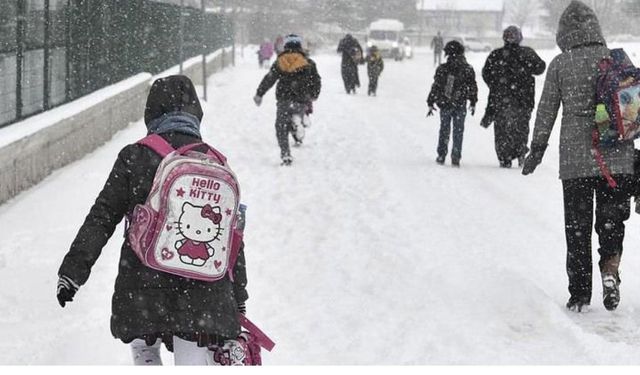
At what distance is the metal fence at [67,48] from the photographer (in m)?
10.1

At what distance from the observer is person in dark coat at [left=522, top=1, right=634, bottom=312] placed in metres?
6.19

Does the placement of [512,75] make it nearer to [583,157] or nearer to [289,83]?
[289,83]

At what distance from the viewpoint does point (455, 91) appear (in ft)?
42.6

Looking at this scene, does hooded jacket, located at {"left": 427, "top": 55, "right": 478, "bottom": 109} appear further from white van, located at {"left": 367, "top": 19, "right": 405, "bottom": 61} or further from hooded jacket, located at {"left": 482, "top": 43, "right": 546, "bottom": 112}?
white van, located at {"left": 367, "top": 19, "right": 405, "bottom": 61}

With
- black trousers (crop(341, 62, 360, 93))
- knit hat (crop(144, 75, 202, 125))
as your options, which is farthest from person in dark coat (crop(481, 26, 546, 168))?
black trousers (crop(341, 62, 360, 93))

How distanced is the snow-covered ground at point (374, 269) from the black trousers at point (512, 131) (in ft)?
1.15

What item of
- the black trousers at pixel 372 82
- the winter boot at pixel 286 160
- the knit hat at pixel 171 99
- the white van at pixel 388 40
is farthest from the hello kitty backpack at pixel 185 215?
the white van at pixel 388 40

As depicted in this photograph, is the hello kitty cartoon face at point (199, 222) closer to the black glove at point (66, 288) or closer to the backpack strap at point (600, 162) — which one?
the black glove at point (66, 288)

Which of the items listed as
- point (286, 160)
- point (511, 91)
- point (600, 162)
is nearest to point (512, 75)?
point (511, 91)

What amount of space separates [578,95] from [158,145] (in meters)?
3.36

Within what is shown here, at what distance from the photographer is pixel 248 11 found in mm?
84812

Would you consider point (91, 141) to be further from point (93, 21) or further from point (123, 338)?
point (123, 338)

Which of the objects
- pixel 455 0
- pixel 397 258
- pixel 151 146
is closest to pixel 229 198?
pixel 151 146

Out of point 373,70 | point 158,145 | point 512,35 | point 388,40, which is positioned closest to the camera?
point 158,145
